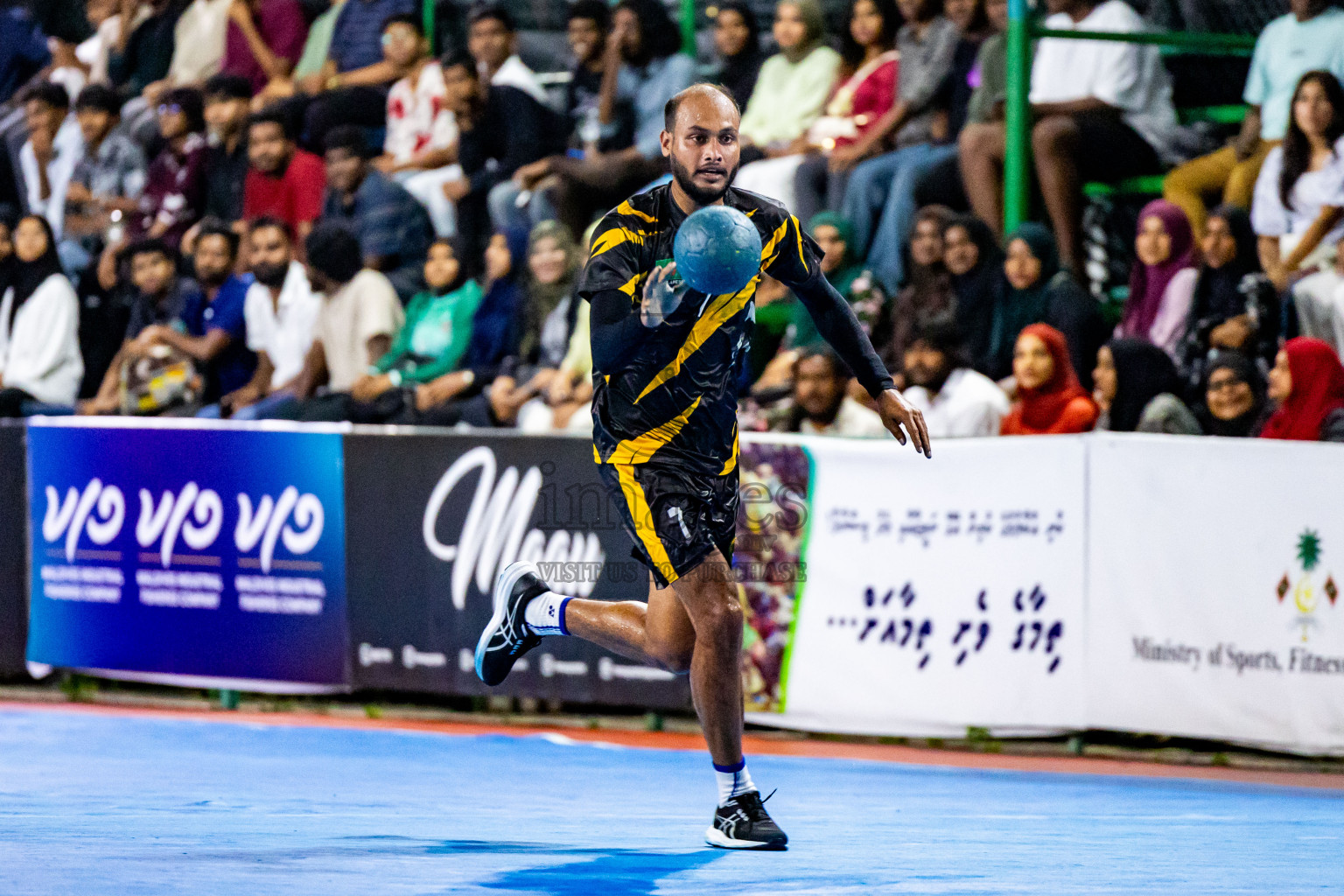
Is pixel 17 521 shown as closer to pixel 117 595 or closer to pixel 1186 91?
pixel 117 595

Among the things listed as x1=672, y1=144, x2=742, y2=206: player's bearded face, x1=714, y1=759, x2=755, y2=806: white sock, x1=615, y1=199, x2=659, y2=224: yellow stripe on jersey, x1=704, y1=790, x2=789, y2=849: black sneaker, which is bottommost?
x1=704, y1=790, x2=789, y2=849: black sneaker

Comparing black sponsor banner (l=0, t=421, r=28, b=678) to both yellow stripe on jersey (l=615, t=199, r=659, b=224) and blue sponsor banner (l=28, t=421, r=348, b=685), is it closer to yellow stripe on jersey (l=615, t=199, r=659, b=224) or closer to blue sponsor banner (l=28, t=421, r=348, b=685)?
blue sponsor banner (l=28, t=421, r=348, b=685)

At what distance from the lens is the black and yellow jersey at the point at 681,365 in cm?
573

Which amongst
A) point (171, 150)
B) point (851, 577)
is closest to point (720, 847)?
point (851, 577)

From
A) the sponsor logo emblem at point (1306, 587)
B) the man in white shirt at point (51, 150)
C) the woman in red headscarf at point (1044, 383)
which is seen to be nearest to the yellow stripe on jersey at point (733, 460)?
the sponsor logo emblem at point (1306, 587)

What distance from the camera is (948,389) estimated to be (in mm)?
9812

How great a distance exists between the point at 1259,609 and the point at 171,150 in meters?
9.78

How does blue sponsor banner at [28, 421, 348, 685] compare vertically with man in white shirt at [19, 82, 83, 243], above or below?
below

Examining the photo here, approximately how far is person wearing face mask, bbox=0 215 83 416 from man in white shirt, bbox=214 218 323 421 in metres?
1.22

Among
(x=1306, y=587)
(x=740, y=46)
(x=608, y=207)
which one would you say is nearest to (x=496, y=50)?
(x=608, y=207)

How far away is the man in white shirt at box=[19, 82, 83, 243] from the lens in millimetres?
15492

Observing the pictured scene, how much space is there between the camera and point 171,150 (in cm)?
1468

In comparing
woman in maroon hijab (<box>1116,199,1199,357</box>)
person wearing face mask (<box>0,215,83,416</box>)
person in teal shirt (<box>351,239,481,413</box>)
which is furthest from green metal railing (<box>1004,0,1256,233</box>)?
person wearing face mask (<box>0,215,83,416</box>)

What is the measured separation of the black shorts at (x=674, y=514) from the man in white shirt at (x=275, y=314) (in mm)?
7283
